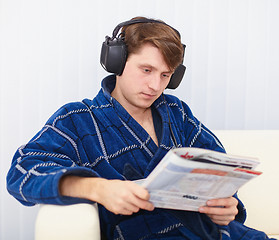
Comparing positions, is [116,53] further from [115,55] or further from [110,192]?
[110,192]

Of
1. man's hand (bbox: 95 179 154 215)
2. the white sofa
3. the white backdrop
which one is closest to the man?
man's hand (bbox: 95 179 154 215)

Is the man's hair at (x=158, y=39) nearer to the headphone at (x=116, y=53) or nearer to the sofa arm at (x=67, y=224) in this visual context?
the headphone at (x=116, y=53)

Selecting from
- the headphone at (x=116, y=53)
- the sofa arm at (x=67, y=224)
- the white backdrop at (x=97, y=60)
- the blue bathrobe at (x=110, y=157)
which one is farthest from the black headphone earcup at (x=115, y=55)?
the sofa arm at (x=67, y=224)

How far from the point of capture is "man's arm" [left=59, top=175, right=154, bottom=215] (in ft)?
3.26

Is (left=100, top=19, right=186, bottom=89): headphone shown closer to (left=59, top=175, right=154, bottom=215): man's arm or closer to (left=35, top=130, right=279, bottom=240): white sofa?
(left=59, top=175, right=154, bottom=215): man's arm

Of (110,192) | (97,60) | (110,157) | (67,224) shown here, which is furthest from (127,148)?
(97,60)

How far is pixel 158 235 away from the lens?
1.29 meters

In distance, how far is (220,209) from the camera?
45.6 inches

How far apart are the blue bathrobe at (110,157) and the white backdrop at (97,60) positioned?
39 centimetres

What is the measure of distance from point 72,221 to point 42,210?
0.34 feet

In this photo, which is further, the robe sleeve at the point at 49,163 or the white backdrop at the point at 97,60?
the white backdrop at the point at 97,60

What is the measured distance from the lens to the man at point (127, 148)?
1.09 m

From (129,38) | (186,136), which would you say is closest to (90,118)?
(129,38)

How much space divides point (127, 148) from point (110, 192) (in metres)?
0.40
